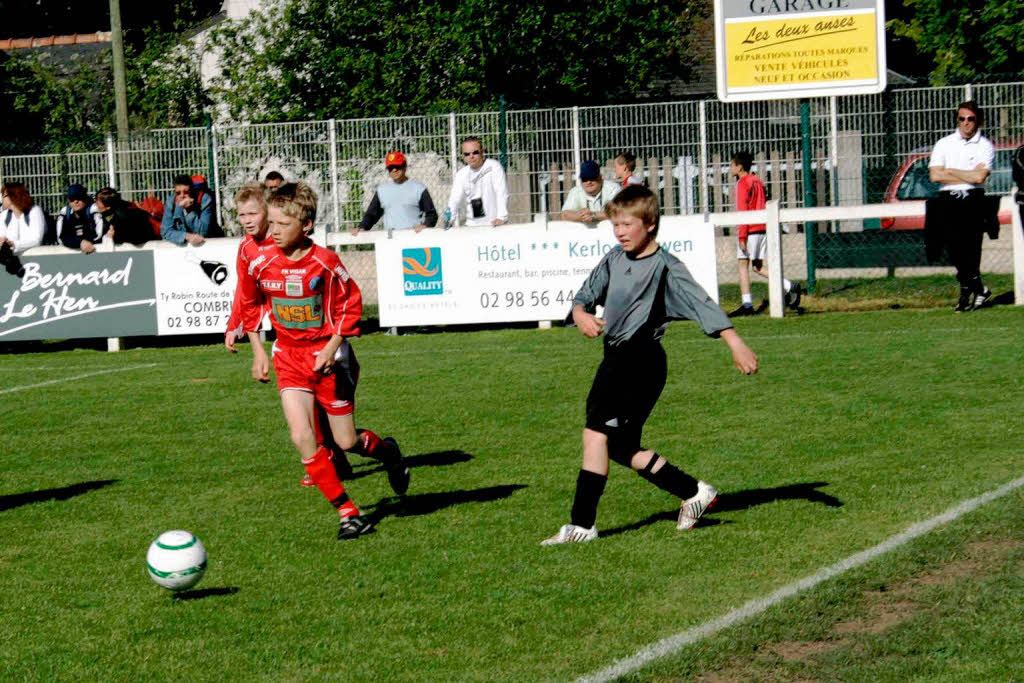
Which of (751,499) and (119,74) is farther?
(119,74)

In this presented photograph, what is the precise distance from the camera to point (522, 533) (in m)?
7.57

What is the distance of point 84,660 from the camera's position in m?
5.79

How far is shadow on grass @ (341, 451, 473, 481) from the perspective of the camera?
9703mm

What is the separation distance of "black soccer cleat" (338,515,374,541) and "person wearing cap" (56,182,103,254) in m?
10.7

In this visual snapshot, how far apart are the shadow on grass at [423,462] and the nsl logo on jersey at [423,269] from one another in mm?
7359

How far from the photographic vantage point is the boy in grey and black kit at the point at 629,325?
23.1 ft

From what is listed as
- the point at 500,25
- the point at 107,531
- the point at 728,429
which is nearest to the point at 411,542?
the point at 107,531

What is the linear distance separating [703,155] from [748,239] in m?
3.21

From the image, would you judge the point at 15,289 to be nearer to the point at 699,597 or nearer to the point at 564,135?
the point at 564,135

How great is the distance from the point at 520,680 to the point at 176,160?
59.1 ft

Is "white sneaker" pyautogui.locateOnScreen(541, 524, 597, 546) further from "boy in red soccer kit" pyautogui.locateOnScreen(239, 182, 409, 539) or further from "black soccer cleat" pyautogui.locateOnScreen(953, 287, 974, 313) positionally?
"black soccer cleat" pyautogui.locateOnScreen(953, 287, 974, 313)

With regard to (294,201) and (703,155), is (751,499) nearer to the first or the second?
(294,201)

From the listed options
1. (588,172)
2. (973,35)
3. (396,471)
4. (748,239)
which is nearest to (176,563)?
(396,471)

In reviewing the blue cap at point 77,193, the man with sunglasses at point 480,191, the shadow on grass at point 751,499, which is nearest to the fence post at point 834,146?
the man with sunglasses at point 480,191
